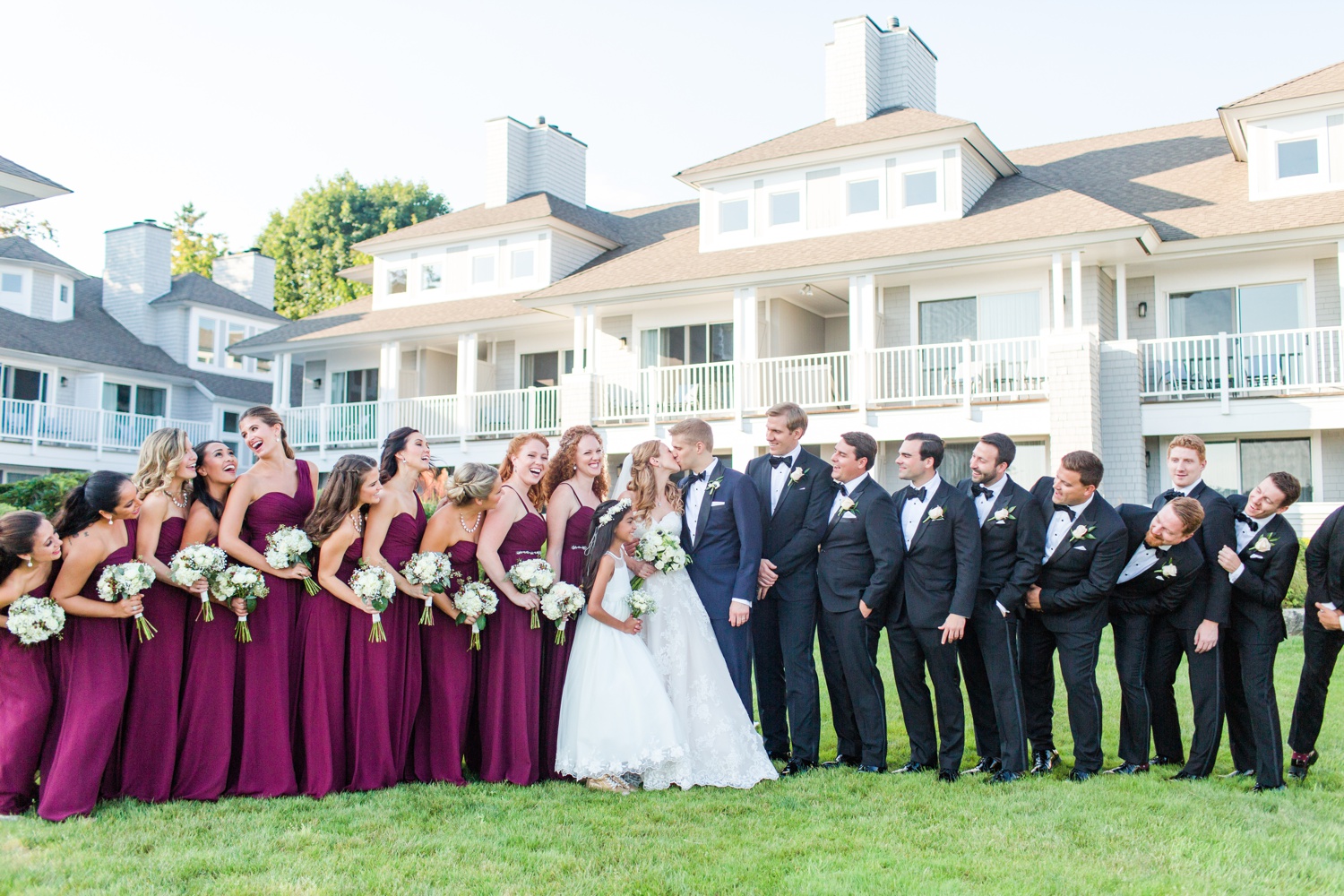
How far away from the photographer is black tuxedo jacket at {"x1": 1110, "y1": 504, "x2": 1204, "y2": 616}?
6495 millimetres

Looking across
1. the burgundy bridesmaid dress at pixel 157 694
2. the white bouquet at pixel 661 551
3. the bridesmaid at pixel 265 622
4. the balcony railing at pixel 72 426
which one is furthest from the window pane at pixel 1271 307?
the balcony railing at pixel 72 426

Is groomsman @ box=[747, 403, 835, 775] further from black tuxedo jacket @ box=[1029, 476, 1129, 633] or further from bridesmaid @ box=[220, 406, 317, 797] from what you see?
bridesmaid @ box=[220, 406, 317, 797]

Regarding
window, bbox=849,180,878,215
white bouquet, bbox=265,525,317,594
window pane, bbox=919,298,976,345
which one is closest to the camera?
white bouquet, bbox=265,525,317,594

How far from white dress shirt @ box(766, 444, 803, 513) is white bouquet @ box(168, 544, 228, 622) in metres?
3.37

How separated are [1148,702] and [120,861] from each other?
18.5 ft

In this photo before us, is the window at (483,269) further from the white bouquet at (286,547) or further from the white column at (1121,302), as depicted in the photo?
the white bouquet at (286,547)

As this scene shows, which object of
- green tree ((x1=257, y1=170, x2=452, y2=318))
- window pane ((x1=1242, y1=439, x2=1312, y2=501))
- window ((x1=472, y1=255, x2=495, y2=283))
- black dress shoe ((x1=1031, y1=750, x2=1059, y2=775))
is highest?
green tree ((x1=257, y1=170, x2=452, y2=318))

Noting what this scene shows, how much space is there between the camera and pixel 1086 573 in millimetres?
6602

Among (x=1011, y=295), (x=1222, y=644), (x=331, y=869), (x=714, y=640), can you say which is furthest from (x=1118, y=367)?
(x=331, y=869)

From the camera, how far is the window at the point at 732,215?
2247 centimetres

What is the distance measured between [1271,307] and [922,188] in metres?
6.33

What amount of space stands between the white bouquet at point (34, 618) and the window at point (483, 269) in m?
Result: 21.3

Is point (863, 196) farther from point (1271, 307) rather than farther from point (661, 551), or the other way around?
point (661, 551)

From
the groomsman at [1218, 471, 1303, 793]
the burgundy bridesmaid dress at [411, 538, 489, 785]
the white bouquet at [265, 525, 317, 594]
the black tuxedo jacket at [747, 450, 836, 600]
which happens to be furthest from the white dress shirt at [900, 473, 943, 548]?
the white bouquet at [265, 525, 317, 594]
